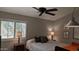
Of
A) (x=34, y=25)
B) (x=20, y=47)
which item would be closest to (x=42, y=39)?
(x=34, y=25)

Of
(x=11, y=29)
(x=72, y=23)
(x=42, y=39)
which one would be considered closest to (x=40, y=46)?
(x=42, y=39)

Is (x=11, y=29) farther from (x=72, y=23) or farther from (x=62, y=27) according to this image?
(x=72, y=23)

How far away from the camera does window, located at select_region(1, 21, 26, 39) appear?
151 centimetres

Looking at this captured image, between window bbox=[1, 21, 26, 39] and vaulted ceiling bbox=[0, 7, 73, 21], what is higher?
vaulted ceiling bbox=[0, 7, 73, 21]

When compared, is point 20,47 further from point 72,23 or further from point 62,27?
point 72,23

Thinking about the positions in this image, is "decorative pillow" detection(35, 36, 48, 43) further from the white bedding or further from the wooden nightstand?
the wooden nightstand

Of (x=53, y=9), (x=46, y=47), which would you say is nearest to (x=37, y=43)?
(x=46, y=47)

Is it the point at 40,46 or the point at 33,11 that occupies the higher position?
the point at 33,11

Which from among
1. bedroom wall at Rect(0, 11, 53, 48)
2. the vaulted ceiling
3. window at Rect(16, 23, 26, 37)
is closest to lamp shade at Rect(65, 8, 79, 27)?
the vaulted ceiling

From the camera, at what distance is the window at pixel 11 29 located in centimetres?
151

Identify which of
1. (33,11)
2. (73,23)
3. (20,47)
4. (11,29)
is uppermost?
(33,11)

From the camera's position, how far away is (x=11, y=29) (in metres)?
1.56
